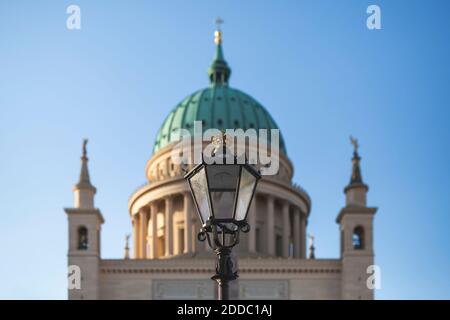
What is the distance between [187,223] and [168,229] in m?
2.14

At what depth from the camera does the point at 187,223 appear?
79.2 m

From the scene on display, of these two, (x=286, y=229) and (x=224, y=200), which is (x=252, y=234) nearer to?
(x=286, y=229)

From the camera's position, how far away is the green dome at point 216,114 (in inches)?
3415

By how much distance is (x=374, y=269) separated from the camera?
67875 millimetres

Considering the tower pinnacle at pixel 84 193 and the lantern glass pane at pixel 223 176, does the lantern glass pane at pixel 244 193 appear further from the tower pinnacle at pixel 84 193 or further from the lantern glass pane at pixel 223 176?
the tower pinnacle at pixel 84 193

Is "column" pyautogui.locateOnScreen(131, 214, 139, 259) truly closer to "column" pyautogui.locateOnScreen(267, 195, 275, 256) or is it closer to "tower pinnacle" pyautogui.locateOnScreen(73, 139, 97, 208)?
"column" pyautogui.locateOnScreen(267, 195, 275, 256)

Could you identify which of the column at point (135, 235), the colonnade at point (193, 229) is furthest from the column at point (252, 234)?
the column at point (135, 235)

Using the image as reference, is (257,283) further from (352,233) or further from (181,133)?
(181,133)

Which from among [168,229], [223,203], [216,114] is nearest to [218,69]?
[216,114]

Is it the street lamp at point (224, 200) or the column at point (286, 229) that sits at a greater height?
the column at point (286, 229)

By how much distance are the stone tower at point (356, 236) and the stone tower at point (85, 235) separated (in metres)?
15.9

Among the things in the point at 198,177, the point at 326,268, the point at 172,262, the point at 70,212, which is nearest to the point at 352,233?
the point at 326,268

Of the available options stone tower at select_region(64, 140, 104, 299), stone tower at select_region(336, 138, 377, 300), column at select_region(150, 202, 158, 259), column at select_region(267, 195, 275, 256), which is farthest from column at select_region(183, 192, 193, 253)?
stone tower at select_region(336, 138, 377, 300)
